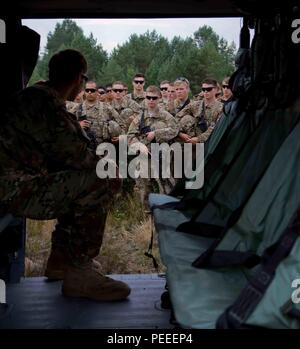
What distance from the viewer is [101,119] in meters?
7.26

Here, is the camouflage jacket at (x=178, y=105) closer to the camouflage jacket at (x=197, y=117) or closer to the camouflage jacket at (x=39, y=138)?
the camouflage jacket at (x=197, y=117)

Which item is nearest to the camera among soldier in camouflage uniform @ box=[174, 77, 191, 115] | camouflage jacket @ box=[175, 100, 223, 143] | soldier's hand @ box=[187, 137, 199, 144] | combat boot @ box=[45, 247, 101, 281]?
combat boot @ box=[45, 247, 101, 281]

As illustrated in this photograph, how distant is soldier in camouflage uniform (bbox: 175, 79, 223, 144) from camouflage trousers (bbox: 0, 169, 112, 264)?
3.88 meters

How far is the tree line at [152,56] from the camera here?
1238 cm

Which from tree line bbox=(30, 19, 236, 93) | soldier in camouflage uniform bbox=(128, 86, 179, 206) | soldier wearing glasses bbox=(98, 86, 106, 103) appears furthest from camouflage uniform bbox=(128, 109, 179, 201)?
tree line bbox=(30, 19, 236, 93)

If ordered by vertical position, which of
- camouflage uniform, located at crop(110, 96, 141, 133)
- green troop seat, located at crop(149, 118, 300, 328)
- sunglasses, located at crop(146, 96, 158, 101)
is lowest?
green troop seat, located at crop(149, 118, 300, 328)

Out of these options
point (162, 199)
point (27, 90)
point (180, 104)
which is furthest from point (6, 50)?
point (180, 104)

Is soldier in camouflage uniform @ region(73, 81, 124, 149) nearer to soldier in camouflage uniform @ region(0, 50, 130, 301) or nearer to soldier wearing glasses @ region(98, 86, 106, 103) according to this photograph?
soldier wearing glasses @ region(98, 86, 106, 103)

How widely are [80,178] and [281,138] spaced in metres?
0.88

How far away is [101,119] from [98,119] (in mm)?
35

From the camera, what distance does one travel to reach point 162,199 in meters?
3.15

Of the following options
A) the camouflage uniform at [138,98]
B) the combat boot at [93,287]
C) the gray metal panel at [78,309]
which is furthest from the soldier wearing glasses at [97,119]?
the combat boot at [93,287]

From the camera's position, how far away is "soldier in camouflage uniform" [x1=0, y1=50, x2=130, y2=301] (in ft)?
8.50
